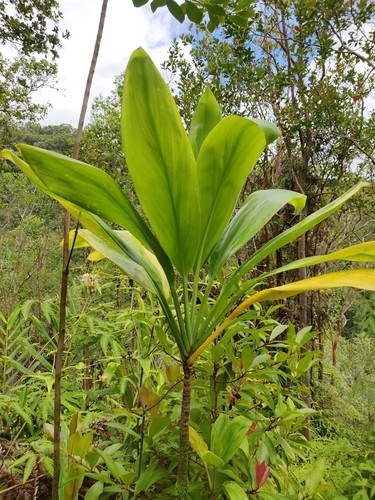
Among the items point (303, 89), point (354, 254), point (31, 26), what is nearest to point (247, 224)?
point (354, 254)

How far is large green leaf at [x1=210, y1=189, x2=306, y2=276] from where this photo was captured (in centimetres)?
69

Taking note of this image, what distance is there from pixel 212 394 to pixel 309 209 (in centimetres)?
280

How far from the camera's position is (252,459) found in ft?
2.27

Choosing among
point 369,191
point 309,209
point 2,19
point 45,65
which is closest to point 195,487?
point 309,209

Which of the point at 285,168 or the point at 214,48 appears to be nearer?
the point at 285,168

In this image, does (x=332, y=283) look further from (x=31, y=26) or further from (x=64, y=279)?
(x=31, y=26)

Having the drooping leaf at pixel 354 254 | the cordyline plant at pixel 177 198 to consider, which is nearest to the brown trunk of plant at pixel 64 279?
the cordyline plant at pixel 177 198

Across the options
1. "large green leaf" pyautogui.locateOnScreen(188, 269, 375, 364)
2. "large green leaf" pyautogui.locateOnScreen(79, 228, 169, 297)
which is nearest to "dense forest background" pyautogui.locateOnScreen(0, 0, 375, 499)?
"large green leaf" pyautogui.locateOnScreen(79, 228, 169, 297)

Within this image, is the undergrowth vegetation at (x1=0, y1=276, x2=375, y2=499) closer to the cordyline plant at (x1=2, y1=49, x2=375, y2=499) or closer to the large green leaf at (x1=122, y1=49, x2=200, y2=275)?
the cordyline plant at (x1=2, y1=49, x2=375, y2=499)

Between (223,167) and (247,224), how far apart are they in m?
0.15

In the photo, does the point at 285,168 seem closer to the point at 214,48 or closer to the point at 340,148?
the point at 340,148

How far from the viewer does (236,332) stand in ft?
2.52

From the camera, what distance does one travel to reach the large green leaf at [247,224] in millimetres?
689

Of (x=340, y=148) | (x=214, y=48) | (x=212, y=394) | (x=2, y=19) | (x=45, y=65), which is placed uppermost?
(x=45, y=65)
